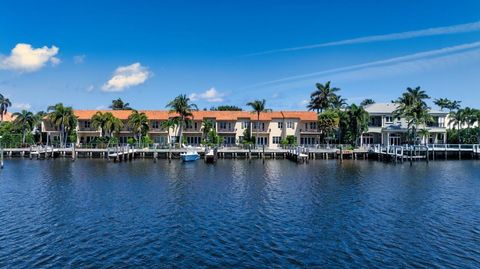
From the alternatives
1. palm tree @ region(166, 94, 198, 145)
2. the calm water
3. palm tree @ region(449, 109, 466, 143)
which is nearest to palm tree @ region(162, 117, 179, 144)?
palm tree @ region(166, 94, 198, 145)

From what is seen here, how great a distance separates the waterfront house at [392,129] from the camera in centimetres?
7638

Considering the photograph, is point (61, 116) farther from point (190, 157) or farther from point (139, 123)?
point (190, 157)

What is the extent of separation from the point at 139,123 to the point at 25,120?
84.3 ft

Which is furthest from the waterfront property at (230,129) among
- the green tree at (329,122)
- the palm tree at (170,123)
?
the green tree at (329,122)

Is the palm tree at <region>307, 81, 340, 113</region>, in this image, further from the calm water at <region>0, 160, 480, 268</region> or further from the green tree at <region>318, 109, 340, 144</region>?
the calm water at <region>0, 160, 480, 268</region>

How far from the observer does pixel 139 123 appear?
242 feet

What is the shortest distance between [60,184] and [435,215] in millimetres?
33865

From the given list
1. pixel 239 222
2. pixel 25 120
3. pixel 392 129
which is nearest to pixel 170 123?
pixel 25 120

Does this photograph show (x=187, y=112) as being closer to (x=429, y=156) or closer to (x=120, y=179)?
(x=120, y=179)

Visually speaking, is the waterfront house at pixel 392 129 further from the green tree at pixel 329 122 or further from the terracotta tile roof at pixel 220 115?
the terracotta tile roof at pixel 220 115

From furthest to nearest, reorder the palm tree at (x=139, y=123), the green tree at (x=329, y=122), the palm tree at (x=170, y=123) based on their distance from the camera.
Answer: the palm tree at (x=170, y=123) → the palm tree at (x=139, y=123) → the green tree at (x=329, y=122)

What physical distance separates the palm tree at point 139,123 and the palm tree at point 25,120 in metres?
21.8

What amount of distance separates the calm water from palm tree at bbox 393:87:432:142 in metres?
29.3

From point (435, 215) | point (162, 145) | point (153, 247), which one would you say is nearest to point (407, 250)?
point (435, 215)
